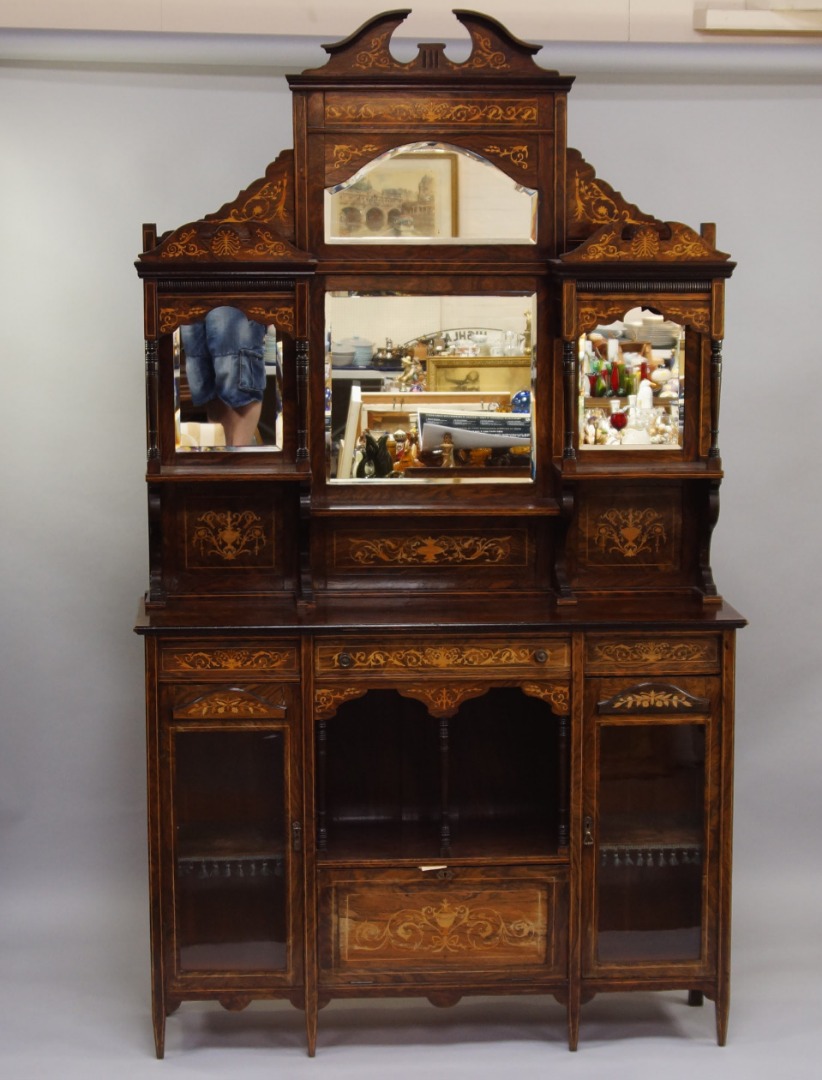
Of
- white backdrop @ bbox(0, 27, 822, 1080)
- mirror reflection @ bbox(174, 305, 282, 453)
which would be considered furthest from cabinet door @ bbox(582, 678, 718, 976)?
mirror reflection @ bbox(174, 305, 282, 453)

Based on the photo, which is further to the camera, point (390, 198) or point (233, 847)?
point (390, 198)

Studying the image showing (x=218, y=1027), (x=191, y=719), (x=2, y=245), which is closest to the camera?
(x=191, y=719)

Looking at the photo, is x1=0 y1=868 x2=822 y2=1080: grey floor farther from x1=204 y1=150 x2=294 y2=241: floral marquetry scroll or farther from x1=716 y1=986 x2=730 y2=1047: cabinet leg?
x1=204 y1=150 x2=294 y2=241: floral marquetry scroll

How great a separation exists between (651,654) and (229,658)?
1.21 m

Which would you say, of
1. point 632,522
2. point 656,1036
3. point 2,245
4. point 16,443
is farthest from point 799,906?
point 2,245

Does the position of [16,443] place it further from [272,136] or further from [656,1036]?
[656,1036]

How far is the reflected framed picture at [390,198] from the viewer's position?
4.73 metres

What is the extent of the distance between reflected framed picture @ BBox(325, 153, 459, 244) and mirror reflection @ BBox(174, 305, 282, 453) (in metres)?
0.39

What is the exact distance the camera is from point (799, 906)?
18.4 feet

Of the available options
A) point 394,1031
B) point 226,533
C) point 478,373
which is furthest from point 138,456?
point 394,1031

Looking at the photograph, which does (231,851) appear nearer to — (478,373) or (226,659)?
(226,659)

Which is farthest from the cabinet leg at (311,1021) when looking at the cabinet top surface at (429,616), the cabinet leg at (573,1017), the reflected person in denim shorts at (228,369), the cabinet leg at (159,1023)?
the reflected person in denim shorts at (228,369)

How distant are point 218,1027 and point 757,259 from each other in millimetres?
3110

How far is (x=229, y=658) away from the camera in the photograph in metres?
4.52
